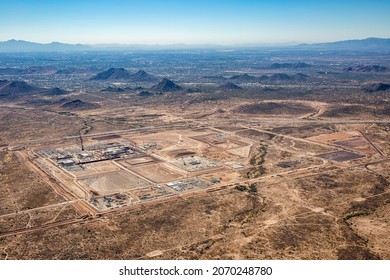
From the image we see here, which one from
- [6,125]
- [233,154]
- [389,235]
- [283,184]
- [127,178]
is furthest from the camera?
[6,125]

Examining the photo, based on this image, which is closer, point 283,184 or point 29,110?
point 283,184

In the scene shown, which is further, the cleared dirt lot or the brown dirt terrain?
the cleared dirt lot

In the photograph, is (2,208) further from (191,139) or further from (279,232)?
(191,139)

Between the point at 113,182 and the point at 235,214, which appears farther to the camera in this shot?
the point at 113,182

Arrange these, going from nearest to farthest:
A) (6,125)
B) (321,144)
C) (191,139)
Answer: (321,144) → (191,139) → (6,125)

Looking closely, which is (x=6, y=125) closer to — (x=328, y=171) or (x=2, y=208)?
(x=2, y=208)

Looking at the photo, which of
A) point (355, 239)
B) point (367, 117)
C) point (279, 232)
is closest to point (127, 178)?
point (279, 232)

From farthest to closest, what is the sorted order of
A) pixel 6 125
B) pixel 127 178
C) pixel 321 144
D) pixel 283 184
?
pixel 6 125 → pixel 321 144 → pixel 127 178 → pixel 283 184

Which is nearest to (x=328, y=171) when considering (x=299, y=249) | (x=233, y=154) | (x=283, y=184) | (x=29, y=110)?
(x=283, y=184)

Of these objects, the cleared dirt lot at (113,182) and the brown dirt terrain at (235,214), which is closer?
the brown dirt terrain at (235,214)
